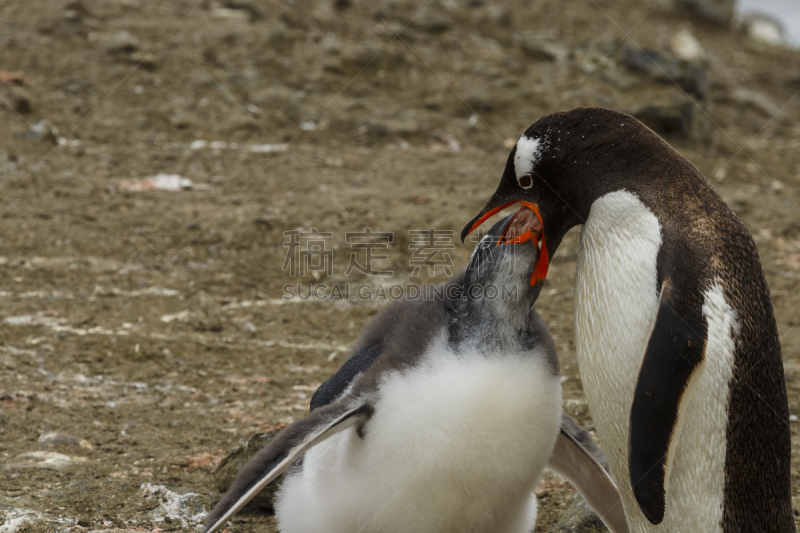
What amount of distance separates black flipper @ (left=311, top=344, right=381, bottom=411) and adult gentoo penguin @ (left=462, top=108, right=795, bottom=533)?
64 cm

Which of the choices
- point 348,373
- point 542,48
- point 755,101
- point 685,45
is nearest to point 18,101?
point 348,373

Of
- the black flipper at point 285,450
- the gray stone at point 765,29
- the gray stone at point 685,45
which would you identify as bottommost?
the gray stone at point 765,29

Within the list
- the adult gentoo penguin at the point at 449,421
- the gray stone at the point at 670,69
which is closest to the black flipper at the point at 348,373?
the adult gentoo penguin at the point at 449,421

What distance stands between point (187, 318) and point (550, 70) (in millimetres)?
5484

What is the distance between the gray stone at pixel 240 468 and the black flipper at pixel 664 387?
134cm

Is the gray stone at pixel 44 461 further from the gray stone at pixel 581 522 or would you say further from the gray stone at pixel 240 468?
the gray stone at pixel 581 522

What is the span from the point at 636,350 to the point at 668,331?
0.45 ft

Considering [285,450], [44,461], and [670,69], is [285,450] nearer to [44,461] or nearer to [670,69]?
[44,461]

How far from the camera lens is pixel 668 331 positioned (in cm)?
184

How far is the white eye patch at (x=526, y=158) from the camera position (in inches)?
82.5

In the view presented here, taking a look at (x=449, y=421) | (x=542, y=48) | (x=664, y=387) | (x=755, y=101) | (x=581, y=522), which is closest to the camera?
(x=664, y=387)

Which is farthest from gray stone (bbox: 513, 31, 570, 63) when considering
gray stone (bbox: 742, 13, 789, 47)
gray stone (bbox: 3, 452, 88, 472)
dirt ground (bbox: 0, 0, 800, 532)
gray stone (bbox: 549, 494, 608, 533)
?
gray stone (bbox: 3, 452, 88, 472)

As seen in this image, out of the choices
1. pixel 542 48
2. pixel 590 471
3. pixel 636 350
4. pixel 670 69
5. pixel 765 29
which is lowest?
pixel 765 29

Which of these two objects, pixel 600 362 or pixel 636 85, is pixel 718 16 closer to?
pixel 636 85
